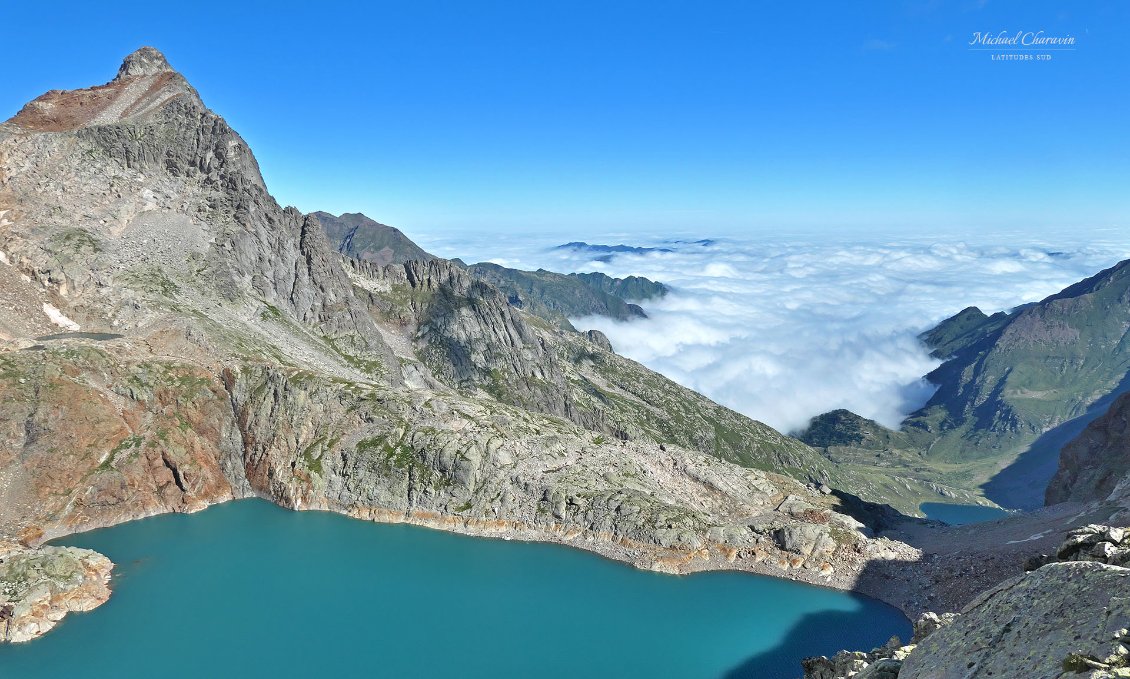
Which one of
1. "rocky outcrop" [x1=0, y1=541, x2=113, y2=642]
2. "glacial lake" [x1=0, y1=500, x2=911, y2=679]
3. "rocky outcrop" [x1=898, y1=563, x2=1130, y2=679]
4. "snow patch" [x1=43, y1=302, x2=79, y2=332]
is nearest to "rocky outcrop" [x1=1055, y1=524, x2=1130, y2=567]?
"rocky outcrop" [x1=898, y1=563, x2=1130, y2=679]

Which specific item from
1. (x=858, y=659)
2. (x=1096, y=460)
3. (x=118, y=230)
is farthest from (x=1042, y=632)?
(x=118, y=230)

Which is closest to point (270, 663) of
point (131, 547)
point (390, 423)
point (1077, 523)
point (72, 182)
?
point (131, 547)

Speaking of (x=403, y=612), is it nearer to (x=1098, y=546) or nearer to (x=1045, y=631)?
(x=1045, y=631)

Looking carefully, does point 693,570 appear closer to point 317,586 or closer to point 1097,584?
point 317,586

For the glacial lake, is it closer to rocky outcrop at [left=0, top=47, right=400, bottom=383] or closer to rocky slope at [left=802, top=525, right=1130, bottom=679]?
rocky slope at [left=802, top=525, right=1130, bottom=679]

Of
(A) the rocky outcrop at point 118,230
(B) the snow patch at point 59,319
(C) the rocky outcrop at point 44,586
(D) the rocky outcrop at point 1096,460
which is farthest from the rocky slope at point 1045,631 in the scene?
(B) the snow patch at point 59,319

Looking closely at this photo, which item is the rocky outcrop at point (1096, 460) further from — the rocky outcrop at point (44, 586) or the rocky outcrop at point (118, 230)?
the rocky outcrop at point (44, 586)

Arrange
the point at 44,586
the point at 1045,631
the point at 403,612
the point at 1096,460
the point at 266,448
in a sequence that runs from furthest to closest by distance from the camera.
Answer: the point at 1096,460 < the point at 266,448 < the point at 403,612 < the point at 44,586 < the point at 1045,631
